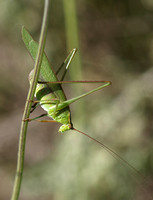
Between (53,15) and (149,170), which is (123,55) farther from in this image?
(149,170)

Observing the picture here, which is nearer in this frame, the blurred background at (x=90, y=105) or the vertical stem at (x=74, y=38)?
the vertical stem at (x=74, y=38)

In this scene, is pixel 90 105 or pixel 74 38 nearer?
pixel 74 38

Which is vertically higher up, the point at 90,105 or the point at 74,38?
the point at 74,38

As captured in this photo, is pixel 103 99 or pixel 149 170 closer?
pixel 149 170

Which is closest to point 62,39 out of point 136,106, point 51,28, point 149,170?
point 51,28

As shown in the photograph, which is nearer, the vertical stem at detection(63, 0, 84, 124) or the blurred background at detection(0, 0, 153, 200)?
the vertical stem at detection(63, 0, 84, 124)

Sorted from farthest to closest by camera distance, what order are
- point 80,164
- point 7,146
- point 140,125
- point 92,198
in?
point 7,146 → point 140,125 → point 92,198 → point 80,164

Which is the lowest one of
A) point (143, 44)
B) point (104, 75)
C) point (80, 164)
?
point (80, 164)

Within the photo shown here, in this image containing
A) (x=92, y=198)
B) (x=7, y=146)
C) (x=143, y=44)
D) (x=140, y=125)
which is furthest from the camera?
(x=7, y=146)
